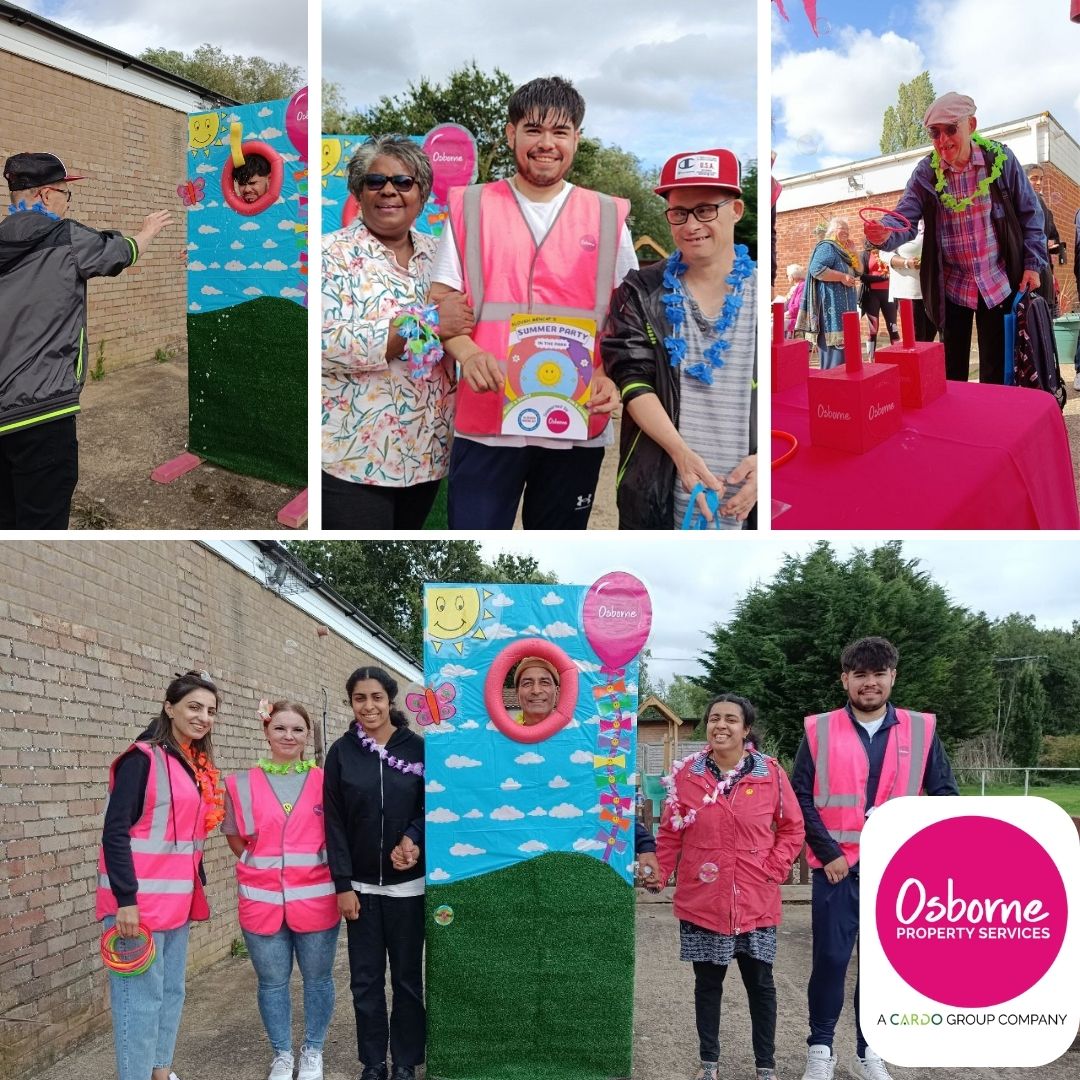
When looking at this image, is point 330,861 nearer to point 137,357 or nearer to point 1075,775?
point 137,357

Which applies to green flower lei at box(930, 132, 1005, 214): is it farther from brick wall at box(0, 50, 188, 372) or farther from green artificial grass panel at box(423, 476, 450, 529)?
brick wall at box(0, 50, 188, 372)

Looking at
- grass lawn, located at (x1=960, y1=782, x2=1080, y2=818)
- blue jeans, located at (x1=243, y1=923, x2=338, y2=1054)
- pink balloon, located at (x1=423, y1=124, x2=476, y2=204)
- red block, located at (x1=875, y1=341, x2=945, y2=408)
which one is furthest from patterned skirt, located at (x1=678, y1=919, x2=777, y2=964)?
grass lawn, located at (x1=960, y1=782, x2=1080, y2=818)

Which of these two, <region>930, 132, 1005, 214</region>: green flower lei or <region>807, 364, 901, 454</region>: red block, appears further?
<region>930, 132, 1005, 214</region>: green flower lei

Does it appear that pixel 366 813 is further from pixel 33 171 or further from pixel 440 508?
pixel 33 171

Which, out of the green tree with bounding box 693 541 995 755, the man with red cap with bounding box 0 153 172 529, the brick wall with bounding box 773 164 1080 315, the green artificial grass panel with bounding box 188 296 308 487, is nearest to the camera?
the man with red cap with bounding box 0 153 172 529

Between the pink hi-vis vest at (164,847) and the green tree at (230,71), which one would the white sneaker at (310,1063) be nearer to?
the pink hi-vis vest at (164,847)

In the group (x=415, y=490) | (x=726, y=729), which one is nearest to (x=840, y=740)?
(x=726, y=729)

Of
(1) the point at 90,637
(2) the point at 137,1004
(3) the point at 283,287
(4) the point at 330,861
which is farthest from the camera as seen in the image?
(3) the point at 283,287

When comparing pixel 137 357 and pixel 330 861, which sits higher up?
pixel 137 357

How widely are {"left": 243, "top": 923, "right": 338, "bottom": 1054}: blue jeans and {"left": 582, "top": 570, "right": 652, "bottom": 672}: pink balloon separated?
1256 millimetres

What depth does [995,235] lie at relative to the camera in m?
4.65

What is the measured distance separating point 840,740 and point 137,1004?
7.64 feet

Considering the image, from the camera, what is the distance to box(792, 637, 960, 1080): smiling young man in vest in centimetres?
362

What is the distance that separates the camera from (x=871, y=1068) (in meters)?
3.61
